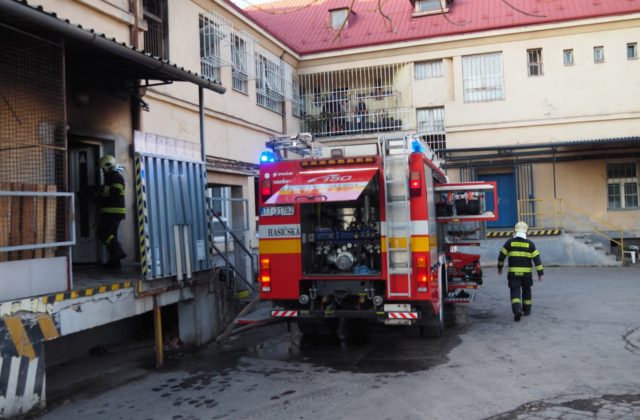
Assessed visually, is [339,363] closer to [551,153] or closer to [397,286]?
[397,286]

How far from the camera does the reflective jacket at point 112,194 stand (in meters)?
7.82

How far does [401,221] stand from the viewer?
705 cm

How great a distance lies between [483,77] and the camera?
1973 cm

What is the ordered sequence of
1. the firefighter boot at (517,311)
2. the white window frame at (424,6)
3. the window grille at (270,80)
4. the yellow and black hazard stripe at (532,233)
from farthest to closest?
the white window frame at (424,6), the yellow and black hazard stripe at (532,233), the window grille at (270,80), the firefighter boot at (517,311)

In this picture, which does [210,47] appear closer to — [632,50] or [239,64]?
[239,64]

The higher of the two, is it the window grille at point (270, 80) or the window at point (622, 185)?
the window grille at point (270, 80)

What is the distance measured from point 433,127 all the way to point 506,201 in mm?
3964

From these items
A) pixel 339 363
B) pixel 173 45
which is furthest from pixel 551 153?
pixel 339 363

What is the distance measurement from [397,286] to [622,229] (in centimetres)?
1540

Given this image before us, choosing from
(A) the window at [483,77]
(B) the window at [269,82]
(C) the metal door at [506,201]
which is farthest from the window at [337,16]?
(C) the metal door at [506,201]

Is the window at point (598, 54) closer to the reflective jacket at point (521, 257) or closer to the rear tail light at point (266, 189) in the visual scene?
the reflective jacket at point (521, 257)

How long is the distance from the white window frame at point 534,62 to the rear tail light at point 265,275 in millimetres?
15375

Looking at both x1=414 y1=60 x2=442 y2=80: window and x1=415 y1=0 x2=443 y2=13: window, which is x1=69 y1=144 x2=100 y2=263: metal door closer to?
x1=414 y1=60 x2=442 y2=80: window

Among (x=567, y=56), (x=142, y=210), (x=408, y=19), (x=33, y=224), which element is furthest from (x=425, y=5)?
(x=33, y=224)
